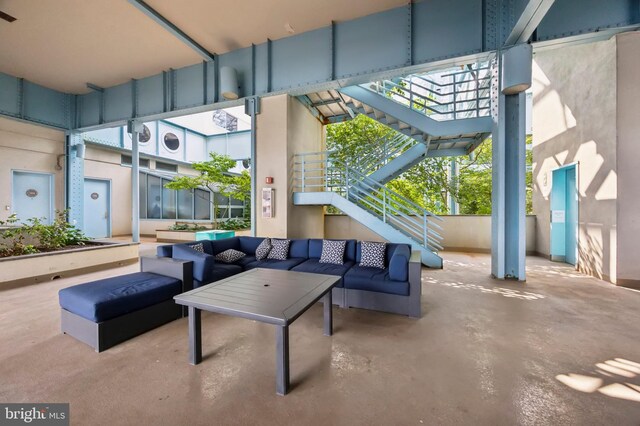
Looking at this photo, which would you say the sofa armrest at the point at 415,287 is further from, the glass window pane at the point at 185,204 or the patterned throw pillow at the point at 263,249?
the glass window pane at the point at 185,204

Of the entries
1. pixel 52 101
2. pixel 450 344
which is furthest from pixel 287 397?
pixel 52 101

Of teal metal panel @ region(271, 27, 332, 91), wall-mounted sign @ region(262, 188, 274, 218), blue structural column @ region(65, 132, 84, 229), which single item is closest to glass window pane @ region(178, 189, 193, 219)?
blue structural column @ region(65, 132, 84, 229)

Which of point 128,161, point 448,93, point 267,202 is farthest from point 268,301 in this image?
point 128,161

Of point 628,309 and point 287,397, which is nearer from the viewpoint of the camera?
point 287,397

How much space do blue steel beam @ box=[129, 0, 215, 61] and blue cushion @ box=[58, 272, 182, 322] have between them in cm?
486

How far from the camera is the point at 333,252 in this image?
4.22 meters

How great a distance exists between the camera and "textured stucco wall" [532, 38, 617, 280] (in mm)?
4633

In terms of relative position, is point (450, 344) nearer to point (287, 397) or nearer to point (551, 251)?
point (287, 397)

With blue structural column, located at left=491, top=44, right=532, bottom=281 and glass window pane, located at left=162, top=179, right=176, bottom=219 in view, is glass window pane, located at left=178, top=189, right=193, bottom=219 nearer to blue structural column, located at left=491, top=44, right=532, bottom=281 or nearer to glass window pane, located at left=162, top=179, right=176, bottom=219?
glass window pane, located at left=162, top=179, right=176, bottom=219

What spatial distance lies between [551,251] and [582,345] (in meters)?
5.12

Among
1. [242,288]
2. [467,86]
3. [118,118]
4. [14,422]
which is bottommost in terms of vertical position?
[14,422]

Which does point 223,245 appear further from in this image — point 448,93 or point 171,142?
point 171,142

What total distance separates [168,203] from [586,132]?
45.6 feet

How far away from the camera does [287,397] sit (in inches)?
74.0
